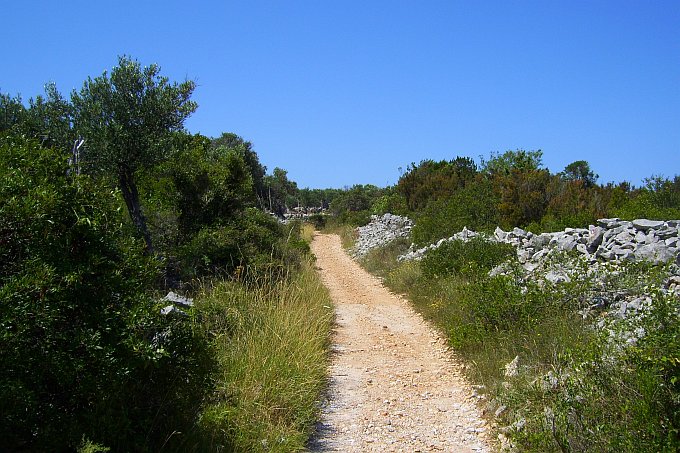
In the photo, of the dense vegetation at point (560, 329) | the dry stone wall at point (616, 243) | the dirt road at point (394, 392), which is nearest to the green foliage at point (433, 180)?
the dense vegetation at point (560, 329)

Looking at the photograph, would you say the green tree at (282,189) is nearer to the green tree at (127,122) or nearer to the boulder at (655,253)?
the green tree at (127,122)

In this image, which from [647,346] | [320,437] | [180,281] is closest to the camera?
[647,346]

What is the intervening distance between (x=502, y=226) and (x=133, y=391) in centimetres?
1360

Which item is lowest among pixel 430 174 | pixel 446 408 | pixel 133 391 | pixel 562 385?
pixel 446 408

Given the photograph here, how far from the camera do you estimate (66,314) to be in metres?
3.38

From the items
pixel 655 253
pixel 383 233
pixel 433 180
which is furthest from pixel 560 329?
pixel 433 180

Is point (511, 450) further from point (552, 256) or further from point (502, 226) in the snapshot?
point (502, 226)

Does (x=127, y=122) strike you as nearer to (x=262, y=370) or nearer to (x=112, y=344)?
(x=262, y=370)

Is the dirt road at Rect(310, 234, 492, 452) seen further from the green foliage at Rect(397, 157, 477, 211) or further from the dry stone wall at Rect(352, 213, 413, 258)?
the green foliage at Rect(397, 157, 477, 211)

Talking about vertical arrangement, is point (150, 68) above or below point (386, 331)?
above

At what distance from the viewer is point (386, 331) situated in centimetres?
999

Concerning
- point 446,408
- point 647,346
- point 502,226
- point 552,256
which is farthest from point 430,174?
point 647,346

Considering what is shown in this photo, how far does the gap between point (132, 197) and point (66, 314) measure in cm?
872

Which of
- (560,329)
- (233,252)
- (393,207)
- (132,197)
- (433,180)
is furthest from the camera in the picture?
(393,207)
